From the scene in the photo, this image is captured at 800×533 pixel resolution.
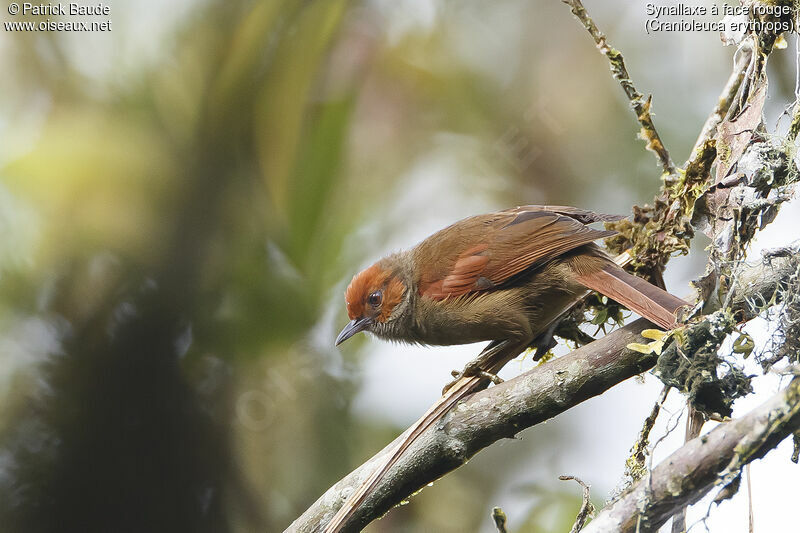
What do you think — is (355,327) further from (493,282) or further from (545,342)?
(545,342)

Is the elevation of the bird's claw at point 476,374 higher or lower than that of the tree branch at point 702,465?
higher

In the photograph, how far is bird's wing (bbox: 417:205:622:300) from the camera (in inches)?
120

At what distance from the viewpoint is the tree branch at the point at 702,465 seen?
51.1 inches

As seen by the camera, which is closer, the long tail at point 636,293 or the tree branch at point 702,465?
the tree branch at point 702,465

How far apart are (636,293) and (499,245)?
0.87 m

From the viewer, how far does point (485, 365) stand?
2.68 metres

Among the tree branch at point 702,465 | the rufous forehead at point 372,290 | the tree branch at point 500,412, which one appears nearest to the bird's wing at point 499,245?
the rufous forehead at point 372,290

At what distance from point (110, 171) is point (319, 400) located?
1673mm

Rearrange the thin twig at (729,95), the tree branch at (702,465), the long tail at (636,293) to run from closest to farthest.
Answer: the tree branch at (702,465) → the long tail at (636,293) → the thin twig at (729,95)

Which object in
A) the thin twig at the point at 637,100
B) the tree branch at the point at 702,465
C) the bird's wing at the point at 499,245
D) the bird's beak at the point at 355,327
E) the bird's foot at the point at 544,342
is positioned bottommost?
the tree branch at the point at 702,465

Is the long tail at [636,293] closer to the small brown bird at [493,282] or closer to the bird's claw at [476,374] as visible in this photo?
the small brown bird at [493,282]

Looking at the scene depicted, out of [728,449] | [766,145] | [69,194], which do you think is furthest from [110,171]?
[728,449]

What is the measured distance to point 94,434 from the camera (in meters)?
3.69

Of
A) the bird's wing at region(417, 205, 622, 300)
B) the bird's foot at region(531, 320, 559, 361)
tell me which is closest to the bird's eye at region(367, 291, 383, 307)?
the bird's wing at region(417, 205, 622, 300)
